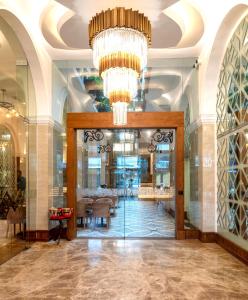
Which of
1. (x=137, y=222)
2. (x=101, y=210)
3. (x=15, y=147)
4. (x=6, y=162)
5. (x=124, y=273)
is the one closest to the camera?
(x=124, y=273)

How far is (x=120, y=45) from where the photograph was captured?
4.22m

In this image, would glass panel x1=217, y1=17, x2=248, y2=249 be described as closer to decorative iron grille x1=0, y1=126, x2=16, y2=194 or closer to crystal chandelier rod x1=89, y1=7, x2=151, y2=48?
crystal chandelier rod x1=89, y1=7, x2=151, y2=48

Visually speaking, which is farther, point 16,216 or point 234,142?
point 16,216

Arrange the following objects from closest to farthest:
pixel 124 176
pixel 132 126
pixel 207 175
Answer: pixel 207 175 → pixel 132 126 → pixel 124 176

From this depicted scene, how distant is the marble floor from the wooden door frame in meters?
1.16

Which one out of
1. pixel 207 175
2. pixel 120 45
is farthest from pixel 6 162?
pixel 207 175

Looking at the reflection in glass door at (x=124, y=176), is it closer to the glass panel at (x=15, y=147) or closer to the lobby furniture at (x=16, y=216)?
the glass panel at (x=15, y=147)

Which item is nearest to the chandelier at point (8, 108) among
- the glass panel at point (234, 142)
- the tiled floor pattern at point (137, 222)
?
the tiled floor pattern at point (137, 222)

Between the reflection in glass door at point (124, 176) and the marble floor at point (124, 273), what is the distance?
1289mm

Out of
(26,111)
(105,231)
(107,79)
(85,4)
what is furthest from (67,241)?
(85,4)

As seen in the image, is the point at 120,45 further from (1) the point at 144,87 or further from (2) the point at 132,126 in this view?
(1) the point at 144,87

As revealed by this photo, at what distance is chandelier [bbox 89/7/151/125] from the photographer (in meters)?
4.23

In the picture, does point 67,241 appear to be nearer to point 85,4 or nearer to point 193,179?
point 193,179

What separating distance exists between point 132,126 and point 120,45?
161 inches
